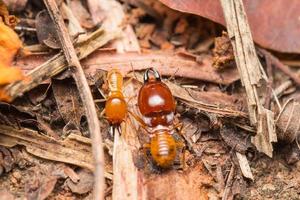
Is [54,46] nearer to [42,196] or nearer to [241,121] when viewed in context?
[42,196]

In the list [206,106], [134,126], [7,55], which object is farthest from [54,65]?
[206,106]

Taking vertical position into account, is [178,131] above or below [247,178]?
above

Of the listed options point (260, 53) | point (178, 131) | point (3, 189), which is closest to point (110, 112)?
point (178, 131)

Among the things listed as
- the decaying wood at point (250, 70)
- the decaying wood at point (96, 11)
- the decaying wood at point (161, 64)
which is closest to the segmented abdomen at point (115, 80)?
the decaying wood at point (161, 64)

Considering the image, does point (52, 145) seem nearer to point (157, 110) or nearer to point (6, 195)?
point (6, 195)

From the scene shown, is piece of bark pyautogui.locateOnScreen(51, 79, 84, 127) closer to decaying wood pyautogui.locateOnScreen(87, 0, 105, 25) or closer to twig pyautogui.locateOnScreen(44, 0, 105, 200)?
twig pyautogui.locateOnScreen(44, 0, 105, 200)

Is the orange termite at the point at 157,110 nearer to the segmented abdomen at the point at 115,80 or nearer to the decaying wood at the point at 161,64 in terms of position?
the segmented abdomen at the point at 115,80
